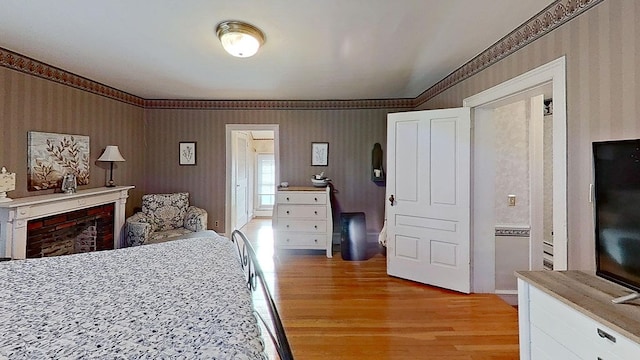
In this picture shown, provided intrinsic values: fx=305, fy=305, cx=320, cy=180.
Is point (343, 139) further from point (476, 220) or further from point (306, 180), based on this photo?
point (476, 220)

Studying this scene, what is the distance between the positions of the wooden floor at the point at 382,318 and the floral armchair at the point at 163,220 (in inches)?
57.3

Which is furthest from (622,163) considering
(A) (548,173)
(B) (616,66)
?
(A) (548,173)

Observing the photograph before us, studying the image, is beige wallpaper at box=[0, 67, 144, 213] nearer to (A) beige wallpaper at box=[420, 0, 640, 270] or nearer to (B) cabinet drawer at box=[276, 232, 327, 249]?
(B) cabinet drawer at box=[276, 232, 327, 249]

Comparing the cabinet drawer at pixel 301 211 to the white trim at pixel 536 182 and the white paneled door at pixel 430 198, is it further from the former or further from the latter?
the white trim at pixel 536 182

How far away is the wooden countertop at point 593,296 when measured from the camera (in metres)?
1.13

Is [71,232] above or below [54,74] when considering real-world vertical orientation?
below

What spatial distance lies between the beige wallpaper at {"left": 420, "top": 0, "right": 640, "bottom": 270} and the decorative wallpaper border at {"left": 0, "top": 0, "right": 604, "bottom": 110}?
94 millimetres

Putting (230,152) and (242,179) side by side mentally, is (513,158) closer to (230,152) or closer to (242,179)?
(230,152)

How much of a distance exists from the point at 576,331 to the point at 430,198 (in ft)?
7.09

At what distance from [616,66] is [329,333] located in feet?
8.42

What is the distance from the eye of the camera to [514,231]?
333cm

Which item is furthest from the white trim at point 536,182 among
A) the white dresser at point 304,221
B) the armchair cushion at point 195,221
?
the armchair cushion at point 195,221

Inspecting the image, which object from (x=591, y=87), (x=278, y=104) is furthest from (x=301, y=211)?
(x=591, y=87)

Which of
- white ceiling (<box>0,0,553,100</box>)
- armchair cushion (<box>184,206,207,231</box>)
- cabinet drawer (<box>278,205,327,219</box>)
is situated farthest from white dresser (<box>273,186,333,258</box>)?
white ceiling (<box>0,0,553,100</box>)
